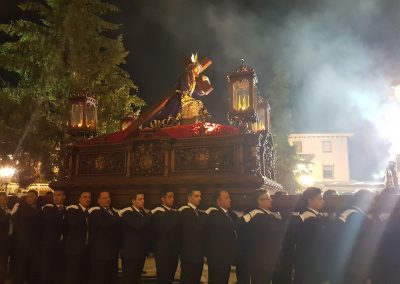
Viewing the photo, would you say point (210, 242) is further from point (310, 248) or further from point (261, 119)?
point (261, 119)

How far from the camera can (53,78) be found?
→ 15.3 meters

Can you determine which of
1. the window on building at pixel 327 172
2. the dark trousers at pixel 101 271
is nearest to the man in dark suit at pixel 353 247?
the dark trousers at pixel 101 271

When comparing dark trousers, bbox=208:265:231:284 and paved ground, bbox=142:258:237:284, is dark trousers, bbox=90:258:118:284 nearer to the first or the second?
paved ground, bbox=142:258:237:284

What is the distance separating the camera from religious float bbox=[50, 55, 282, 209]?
739 cm

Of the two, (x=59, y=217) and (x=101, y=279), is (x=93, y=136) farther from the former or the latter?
(x=101, y=279)

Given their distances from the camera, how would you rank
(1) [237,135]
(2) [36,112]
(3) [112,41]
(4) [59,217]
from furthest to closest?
(3) [112,41] < (2) [36,112] < (1) [237,135] < (4) [59,217]

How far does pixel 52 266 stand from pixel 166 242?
238 cm

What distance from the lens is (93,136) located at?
10219 millimetres

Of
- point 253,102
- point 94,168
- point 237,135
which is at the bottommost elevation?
point 94,168

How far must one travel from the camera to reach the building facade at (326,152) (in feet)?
132

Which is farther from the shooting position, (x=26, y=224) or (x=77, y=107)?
(x=77, y=107)

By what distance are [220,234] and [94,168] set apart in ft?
14.7

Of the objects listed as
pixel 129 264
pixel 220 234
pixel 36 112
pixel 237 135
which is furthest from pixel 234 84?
pixel 36 112

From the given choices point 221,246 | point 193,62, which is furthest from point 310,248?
point 193,62
